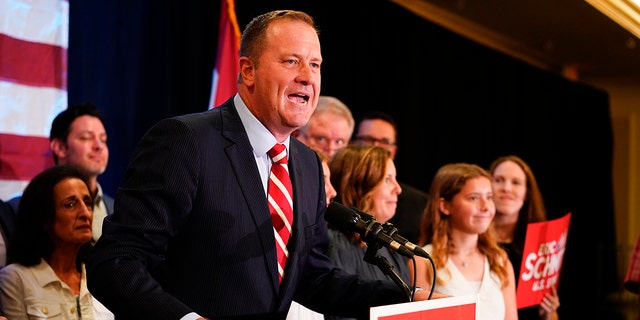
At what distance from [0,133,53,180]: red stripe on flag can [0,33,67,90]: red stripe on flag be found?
0.24m

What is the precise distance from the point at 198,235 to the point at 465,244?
6.10 feet

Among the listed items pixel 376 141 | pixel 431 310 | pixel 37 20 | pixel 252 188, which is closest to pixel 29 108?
pixel 37 20

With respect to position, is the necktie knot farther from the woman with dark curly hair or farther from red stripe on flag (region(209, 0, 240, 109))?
red stripe on flag (region(209, 0, 240, 109))

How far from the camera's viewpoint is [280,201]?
71.4 inches

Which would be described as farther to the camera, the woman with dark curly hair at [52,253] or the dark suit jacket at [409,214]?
the dark suit jacket at [409,214]

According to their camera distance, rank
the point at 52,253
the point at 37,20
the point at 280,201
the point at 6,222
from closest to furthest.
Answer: the point at 280,201, the point at 52,253, the point at 6,222, the point at 37,20

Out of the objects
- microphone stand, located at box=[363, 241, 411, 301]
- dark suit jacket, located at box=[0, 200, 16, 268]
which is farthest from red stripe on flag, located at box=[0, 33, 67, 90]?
microphone stand, located at box=[363, 241, 411, 301]

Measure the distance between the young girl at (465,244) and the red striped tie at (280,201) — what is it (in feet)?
4.54

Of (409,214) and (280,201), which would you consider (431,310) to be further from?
(409,214)

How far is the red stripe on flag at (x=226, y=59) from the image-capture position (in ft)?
13.3

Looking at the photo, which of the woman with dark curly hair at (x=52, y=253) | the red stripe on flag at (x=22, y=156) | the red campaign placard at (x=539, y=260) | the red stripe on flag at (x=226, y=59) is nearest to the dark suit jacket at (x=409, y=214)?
the red campaign placard at (x=539, y=260)

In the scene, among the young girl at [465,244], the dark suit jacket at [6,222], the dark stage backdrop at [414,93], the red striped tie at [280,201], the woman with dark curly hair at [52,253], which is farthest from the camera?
the dark stage backdrop at [414,93]

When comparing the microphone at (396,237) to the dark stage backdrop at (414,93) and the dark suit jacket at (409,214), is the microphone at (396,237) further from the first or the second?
the dark stage backdrop at (414,93)

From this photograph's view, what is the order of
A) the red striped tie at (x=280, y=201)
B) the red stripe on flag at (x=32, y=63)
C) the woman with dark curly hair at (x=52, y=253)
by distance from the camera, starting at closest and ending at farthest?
the red striped tie at (x=280, y=201)
the woman with dark curly hair at (x=52, y=253)
the red stripe on flag at (x=32, y=63)
